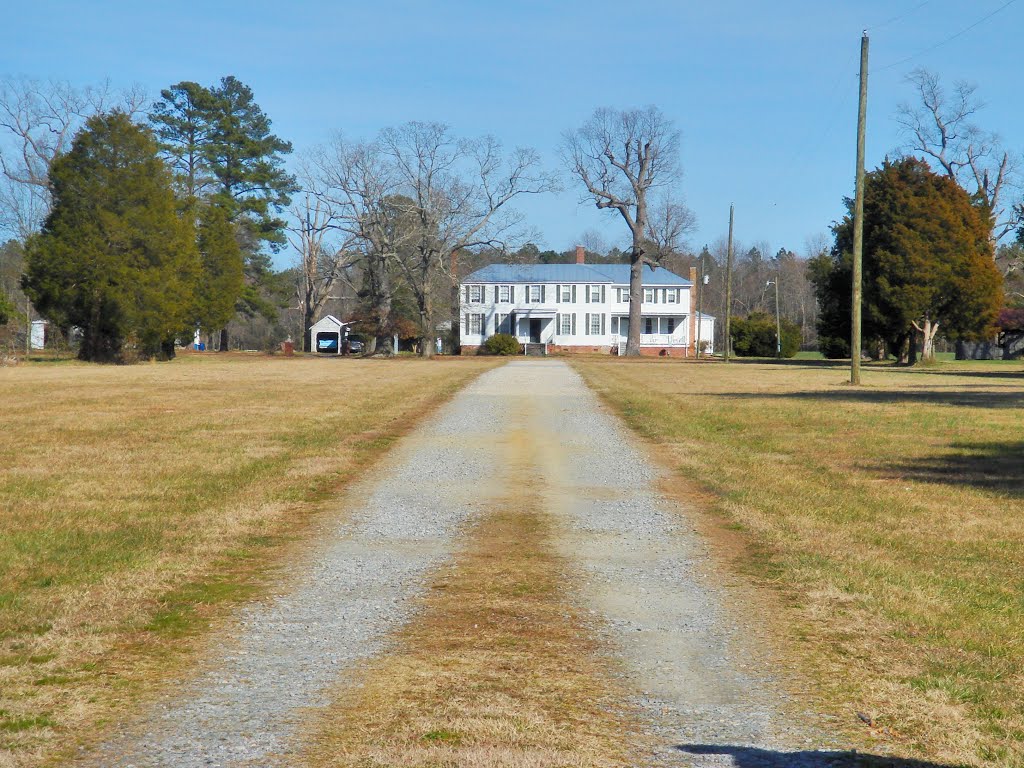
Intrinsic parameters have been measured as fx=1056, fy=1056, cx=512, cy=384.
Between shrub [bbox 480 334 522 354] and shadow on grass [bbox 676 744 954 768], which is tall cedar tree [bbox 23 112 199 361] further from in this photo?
shadow on grass [bbox 676 744 954 768]

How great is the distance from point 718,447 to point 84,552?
8.76 meters

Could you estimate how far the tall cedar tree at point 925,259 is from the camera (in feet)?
158

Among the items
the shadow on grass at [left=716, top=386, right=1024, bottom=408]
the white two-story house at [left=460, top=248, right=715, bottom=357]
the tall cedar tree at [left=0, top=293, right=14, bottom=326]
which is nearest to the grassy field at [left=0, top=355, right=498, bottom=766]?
the shadow on grass at [left=716, top=386, right=1024, bottom=408]

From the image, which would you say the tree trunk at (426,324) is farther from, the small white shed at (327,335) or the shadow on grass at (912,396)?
the shadow on grass at (912,396)

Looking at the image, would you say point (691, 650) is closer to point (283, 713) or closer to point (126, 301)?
point (283, 713)

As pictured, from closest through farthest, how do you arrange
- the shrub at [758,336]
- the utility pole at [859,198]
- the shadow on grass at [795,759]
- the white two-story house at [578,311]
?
the shadow on grass at [795,759] → the utility pole at [859,198] → the shrub at [758,336] → the white two-story house at [578,311]

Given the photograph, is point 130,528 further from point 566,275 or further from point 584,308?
Result: point 566,275

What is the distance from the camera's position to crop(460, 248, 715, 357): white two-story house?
8006 centimetres

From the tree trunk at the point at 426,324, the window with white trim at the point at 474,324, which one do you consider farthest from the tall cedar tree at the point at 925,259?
the window with white trim at the point at 474,324

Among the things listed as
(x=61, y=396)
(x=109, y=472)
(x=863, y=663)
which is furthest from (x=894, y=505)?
(x=61, y=396)

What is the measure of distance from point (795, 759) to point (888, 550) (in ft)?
13.5

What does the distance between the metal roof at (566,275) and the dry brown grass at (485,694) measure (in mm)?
74217

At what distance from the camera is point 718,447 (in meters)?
13.8

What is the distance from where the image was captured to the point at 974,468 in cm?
1201
